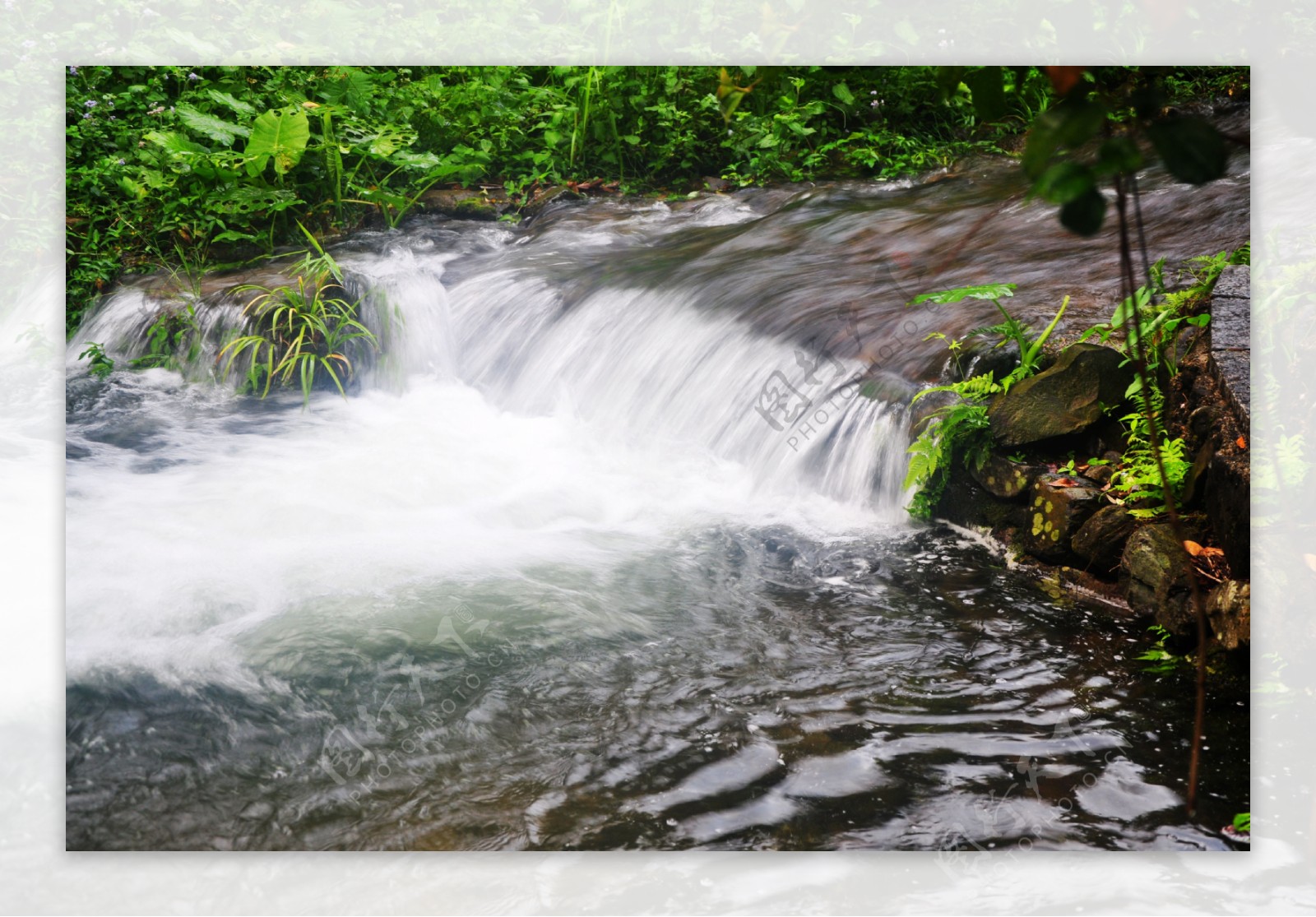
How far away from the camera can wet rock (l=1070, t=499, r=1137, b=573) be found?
2.30 meters

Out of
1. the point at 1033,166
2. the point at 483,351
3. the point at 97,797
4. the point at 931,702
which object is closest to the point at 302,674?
the point at 97,797

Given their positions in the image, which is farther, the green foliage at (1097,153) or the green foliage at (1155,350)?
the green foliage at (1155,350)

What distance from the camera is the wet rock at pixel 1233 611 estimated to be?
7.30 ft

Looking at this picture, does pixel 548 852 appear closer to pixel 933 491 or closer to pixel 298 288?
pixel 933 491

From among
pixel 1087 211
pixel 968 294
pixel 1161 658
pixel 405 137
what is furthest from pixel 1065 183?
pixel 405 137

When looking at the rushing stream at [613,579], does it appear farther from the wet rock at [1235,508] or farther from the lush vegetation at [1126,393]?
the wet rock at [1235,508]

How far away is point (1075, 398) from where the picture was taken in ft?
7.77

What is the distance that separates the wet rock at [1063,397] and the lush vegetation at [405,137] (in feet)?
1.74

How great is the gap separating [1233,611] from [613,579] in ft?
4.36

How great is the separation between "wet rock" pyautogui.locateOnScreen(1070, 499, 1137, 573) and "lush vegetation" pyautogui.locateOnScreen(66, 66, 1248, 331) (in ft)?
2.86

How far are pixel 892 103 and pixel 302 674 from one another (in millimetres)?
1846

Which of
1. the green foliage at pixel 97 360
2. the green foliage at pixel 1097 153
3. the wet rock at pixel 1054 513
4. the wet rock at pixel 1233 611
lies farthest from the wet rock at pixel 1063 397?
the green foliage at pixel 97 360

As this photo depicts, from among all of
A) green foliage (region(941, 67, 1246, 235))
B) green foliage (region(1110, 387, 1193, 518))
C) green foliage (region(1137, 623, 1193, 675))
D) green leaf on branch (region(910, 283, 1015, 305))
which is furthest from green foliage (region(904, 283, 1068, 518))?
green foliage (region(941, 67, 1246, 235))

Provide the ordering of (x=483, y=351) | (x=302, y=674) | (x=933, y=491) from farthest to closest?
(x=483, y=351) < (x=933, y=491) < (x=302, y=674)
